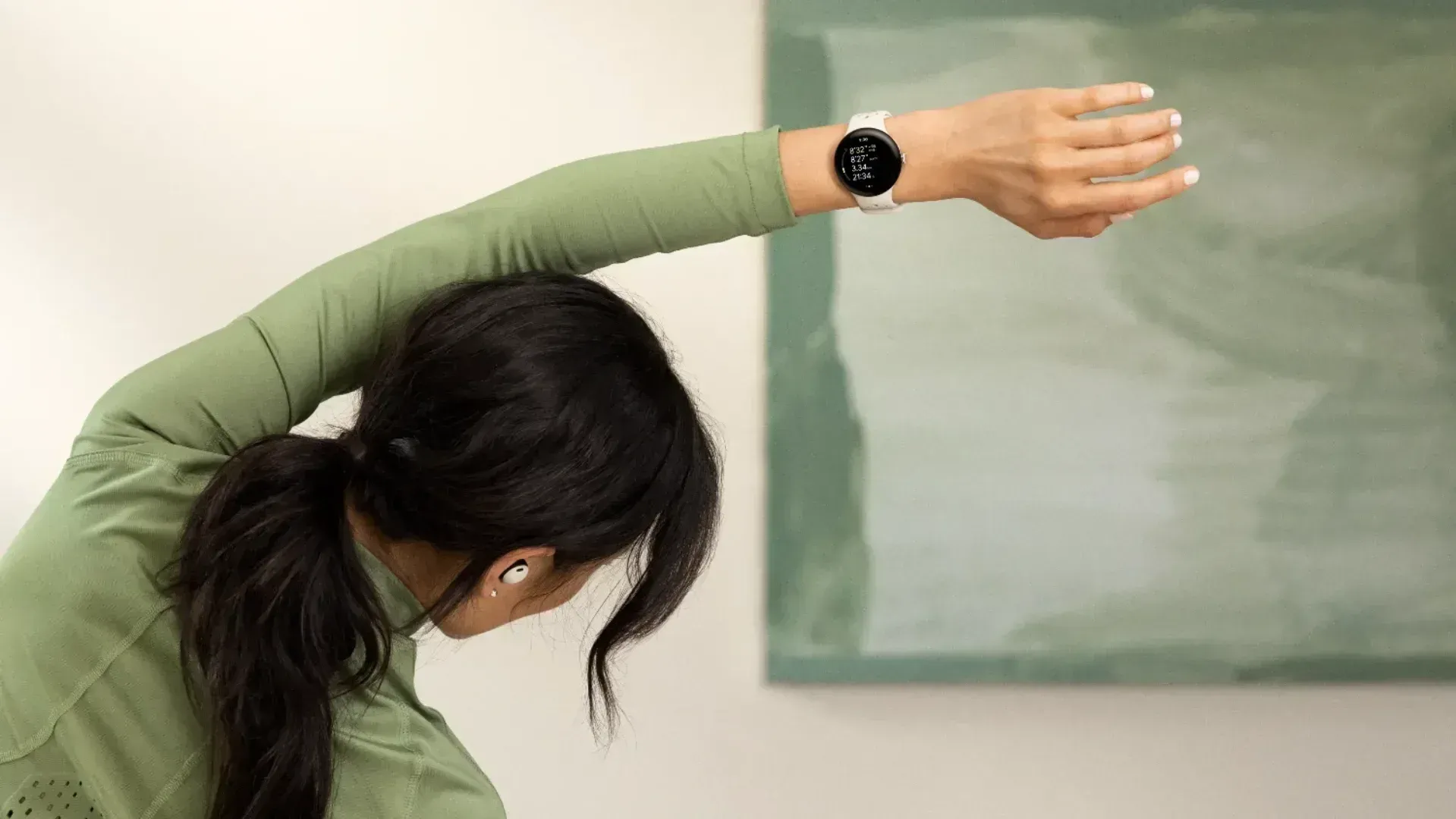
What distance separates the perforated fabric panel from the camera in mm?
742

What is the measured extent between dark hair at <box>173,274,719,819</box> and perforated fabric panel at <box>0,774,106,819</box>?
9cm

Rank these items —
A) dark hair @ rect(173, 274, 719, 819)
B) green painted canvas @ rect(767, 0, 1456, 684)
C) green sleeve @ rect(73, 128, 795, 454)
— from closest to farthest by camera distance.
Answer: dark hair @ rect(173, 274, 719, 819), green sleeve @ rect(73, 128, 795, 454), green painted canvas @ rect(767, 0, 1456, 684)

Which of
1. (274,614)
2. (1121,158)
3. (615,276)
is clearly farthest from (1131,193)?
(615,276)

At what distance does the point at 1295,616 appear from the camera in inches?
58.5

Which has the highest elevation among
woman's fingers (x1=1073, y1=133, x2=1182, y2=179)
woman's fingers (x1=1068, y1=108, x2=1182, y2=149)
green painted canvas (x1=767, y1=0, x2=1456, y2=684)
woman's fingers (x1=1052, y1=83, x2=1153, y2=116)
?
woman's fingers (x1=1052, y1=83, x2=1153, y2=116)

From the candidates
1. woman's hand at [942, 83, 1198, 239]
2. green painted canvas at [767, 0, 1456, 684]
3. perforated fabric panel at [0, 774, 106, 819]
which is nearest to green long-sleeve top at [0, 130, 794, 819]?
perforated fabric panel at [0, 774, 106, 819]

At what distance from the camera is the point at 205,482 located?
785 millimetres

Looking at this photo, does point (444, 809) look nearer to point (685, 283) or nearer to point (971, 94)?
point (685, 283)

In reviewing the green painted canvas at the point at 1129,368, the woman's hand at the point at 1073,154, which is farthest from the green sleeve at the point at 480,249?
the green painted canvas at the point at 1129,368

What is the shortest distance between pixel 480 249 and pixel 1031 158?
0.41m

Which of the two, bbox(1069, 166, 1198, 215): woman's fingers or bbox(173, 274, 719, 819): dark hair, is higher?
bbox(1069, 166, 1198, 215): woman's fingers

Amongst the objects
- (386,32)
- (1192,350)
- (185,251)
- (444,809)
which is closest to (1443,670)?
(1192,350)

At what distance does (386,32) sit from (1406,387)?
Result: 4.81ft

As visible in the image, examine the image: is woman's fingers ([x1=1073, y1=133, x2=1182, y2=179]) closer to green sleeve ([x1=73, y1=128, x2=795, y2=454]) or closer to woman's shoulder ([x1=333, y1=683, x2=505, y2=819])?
green sleeve ([x1=73, y1=128, x2=795, y2=454])
